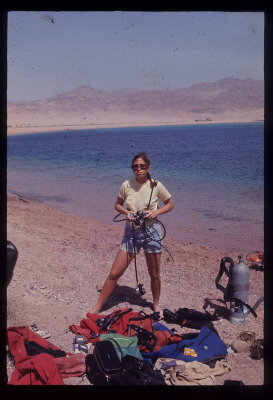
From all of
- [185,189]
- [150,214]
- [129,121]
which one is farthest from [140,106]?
[150,214]

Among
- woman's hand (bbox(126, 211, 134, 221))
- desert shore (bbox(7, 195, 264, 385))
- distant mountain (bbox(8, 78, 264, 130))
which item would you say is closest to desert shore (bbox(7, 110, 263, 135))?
distant mountain (bbox(8, 78, 264, 130))

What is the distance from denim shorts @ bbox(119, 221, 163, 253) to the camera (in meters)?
5.00

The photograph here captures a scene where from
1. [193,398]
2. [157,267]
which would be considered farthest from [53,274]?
[193,398]

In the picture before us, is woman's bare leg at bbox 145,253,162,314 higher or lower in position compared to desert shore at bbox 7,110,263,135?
lower

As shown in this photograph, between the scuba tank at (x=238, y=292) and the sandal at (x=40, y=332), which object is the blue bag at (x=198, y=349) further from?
the sandal at (x=40, y=332)

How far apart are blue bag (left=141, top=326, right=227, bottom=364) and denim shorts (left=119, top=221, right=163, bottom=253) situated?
103 cm

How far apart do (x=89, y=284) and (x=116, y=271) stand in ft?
4.82

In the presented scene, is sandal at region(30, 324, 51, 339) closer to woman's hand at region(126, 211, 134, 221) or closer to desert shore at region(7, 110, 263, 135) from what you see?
woman's hand at region(126, 211, 134, 221)

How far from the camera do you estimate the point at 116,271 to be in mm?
5176

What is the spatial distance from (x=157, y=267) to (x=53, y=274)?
216 centimetres

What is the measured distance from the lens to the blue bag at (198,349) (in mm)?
4367

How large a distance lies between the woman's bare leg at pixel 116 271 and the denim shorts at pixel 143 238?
73 mm

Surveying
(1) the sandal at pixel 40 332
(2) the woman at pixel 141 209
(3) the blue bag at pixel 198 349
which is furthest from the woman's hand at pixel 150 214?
(1) the sandal at pixel 40 332

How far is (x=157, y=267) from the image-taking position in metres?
5.18
